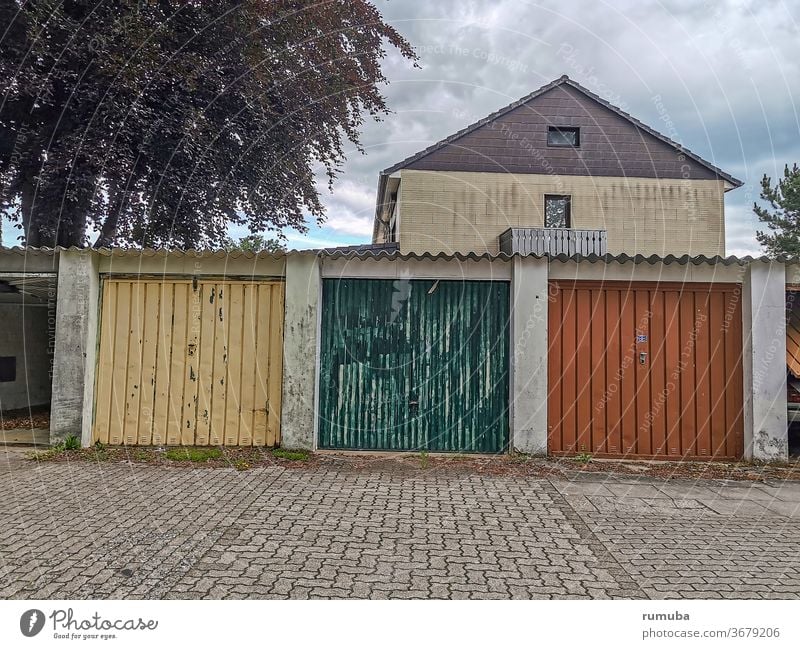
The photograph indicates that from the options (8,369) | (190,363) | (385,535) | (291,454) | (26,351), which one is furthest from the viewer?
(26,351)

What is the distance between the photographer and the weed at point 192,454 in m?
6.14

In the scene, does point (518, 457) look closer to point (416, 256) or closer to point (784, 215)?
point (416, 256)

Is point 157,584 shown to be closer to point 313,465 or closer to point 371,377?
point 313,465

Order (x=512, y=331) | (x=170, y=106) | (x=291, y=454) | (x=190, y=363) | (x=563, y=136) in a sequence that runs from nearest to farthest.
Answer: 1. (x=291, y=454)
2. (x=512, y=331)
3. (x=190, y=363)
4. (x=170, y=106)
5. (x=563, y=136)

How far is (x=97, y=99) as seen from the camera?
1068cm

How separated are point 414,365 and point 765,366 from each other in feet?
15.1

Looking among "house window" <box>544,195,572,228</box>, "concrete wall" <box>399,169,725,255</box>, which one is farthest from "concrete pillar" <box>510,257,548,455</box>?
"house window" <box>544,195,572,228</box>

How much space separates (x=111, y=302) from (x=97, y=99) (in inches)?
264

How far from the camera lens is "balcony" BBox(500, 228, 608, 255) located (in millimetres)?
15750

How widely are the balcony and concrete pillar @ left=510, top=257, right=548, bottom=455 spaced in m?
9.43

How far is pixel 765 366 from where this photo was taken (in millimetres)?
6281

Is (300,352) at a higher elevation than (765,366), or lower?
higher

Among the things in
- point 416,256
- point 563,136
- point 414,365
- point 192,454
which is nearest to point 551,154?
→ point 563,136

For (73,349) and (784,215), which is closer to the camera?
(73,349)
